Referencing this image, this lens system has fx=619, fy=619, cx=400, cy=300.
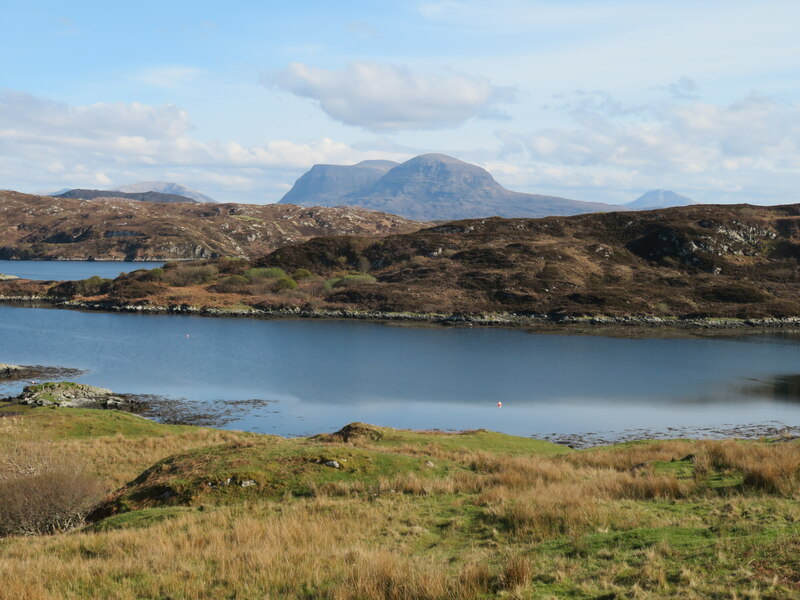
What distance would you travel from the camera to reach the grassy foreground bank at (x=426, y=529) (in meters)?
9.54

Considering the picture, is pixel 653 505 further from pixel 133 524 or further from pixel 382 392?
pixel 382 392

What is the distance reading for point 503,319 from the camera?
4272 inches

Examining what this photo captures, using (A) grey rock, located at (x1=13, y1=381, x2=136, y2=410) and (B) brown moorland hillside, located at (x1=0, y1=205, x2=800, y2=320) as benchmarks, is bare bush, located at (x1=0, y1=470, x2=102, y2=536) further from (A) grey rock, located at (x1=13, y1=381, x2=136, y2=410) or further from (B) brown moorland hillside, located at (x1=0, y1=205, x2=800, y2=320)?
(B) brown moorland hillside, located at (x1=0, y1=205, x2=800, y2=320)

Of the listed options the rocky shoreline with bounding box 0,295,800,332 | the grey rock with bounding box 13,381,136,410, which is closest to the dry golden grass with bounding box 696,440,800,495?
the grey rock with bounding box 13,381,136,410

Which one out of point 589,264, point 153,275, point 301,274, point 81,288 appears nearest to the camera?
point 81,288

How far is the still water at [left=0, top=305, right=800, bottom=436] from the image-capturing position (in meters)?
48.7

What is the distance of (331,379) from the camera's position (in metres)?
61.4

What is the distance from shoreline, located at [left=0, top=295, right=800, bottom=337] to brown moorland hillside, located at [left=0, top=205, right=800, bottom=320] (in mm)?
1596

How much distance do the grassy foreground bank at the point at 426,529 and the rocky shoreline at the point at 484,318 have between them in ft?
272

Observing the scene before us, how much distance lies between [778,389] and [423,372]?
34.5 m

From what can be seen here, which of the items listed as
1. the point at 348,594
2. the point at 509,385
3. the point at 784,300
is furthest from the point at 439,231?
the point at 348,594

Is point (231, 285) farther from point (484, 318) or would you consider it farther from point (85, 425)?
point (85, 425)

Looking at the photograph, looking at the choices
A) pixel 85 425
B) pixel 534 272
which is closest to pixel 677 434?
pixel 85 425

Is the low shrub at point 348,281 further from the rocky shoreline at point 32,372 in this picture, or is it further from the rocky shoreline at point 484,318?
the rocky shoreline at point 32,372
